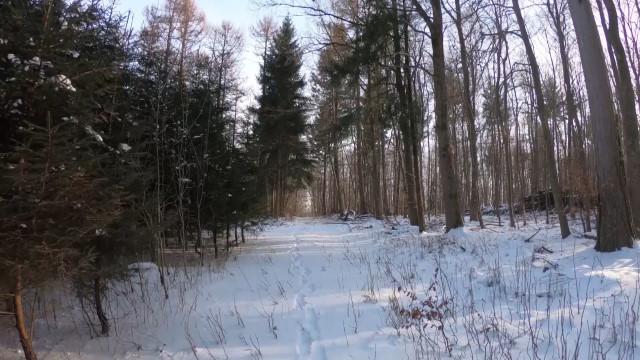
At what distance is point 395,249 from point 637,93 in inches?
563

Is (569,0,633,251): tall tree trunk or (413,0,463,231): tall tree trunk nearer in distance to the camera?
(569,0,633,251): tall tree trunk

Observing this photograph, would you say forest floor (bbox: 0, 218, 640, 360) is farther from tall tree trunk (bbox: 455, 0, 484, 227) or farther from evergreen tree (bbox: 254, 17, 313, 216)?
evergreen tree (bbox: 254, 17, 313, 216)

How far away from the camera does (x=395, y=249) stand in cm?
1103

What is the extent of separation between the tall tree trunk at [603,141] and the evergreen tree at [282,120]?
21.6 m

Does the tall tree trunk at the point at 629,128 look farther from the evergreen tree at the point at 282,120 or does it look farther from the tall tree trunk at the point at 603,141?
the evergreen tree at the point at 282,120

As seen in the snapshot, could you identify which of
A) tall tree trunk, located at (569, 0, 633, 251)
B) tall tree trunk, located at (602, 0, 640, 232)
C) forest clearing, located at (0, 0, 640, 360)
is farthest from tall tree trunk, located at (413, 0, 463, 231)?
tall tree trunk, located at (569, 0, 633, 251)

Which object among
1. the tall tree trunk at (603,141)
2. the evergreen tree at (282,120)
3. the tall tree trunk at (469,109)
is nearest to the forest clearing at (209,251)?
the tall tree trunk at (603,141)

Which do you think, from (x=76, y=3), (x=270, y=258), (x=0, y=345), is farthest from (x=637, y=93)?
(x=0, y=345)

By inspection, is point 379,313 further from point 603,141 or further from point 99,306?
point 603,141

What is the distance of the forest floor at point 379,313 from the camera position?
4.27 m

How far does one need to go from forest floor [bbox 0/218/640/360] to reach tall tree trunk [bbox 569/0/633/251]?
340mm

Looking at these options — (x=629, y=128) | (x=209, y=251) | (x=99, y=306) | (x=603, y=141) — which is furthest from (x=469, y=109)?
(x=99, y=306)

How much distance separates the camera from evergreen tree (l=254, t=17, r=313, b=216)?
96.8 ft

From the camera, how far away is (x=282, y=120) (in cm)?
2920
